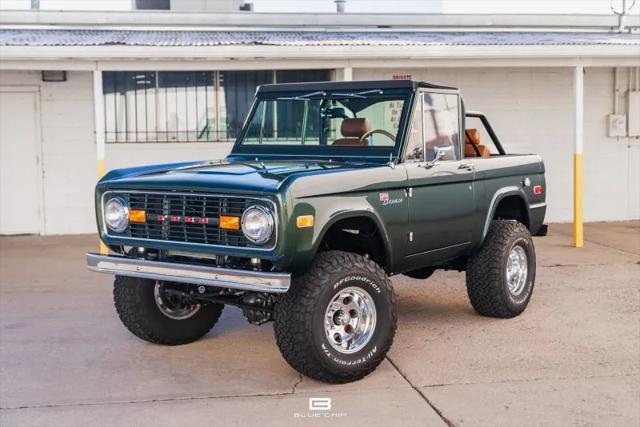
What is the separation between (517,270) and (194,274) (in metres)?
3.20

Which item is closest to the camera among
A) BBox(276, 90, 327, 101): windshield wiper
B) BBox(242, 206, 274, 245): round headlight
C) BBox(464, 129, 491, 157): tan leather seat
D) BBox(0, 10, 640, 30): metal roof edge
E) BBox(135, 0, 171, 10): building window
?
BBox(242, 206, 274, 245): round headlight

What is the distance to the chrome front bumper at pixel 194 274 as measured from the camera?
518 cm

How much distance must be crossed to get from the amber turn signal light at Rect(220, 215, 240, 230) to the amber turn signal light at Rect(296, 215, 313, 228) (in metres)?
0.37

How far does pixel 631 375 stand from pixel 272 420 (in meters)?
2.37

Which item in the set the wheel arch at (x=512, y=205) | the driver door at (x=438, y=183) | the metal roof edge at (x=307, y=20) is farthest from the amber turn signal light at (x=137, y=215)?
the metal roof edge at (x=307, y=20)

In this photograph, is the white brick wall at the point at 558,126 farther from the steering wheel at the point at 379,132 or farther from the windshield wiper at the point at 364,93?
the steering wheel at the point at 379,132

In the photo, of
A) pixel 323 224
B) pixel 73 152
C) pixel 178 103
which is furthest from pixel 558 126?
pixel 323 224

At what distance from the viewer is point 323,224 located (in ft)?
18.1

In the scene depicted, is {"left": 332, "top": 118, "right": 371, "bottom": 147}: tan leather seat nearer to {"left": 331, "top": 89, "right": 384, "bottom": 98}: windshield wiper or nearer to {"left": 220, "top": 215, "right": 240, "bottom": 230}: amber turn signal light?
{"left": 331, "top": 89, "right": 384, "bottom": 98}: windshield wiper

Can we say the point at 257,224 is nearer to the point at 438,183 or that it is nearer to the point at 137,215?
the point at 137,215

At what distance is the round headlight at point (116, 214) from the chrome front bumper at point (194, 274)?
0.21m

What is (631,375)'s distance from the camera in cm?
578

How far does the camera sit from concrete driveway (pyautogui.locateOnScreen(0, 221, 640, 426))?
5109 millimetres

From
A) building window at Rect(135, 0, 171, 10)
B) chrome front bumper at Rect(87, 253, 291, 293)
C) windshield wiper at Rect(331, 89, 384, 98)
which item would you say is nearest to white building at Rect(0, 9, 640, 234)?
building window at Rect(135, 0, 171, 10)
